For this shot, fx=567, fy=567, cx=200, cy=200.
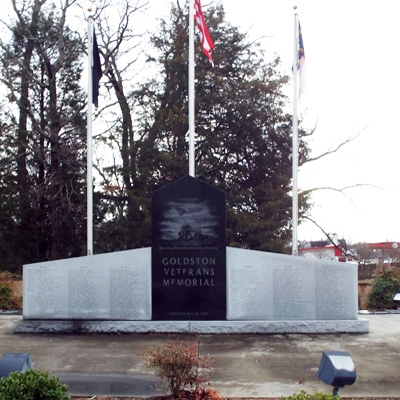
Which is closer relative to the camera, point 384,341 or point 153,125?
point 384,341

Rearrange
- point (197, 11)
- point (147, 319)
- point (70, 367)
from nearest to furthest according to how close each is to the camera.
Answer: point (70, 367) → point (147, 319) → point (197, 11)

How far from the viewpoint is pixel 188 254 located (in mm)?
11500

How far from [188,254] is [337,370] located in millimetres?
6322

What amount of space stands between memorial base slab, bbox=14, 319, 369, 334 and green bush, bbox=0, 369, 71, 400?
5.68m

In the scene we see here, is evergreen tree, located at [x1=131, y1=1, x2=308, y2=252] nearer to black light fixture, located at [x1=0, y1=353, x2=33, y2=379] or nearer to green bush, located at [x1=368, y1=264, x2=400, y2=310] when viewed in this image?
green bush, located at [x1=368, y1=264, x2=400, y2=310]

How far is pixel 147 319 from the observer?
11359 millimetres

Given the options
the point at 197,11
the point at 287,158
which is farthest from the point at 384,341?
the point at 287,158

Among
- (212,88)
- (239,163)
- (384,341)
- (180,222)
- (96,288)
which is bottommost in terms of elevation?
(384,341)

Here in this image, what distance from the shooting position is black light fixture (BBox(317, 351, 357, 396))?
17.6ft

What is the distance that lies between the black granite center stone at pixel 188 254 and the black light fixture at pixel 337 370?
5875 mm

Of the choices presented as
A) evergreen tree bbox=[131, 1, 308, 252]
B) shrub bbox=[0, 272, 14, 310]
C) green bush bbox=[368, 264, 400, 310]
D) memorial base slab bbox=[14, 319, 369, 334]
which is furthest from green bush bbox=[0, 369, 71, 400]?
evergreen tree bbox=[131, 1, 308, 252]

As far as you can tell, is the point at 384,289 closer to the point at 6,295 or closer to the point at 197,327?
the point at 197,327

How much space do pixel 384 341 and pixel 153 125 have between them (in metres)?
18.1

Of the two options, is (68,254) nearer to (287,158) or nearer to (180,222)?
(287,158)
